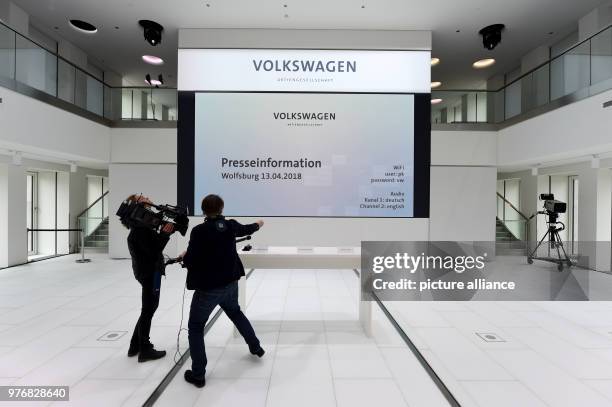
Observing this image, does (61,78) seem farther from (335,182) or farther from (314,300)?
(314,300)

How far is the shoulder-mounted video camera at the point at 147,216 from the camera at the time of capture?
2680 mm

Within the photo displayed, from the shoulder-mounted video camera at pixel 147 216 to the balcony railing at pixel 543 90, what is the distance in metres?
6.93

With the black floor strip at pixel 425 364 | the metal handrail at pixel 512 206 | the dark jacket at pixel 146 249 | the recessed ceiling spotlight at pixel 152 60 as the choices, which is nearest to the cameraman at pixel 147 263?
the dark jacket at pixel 146 249

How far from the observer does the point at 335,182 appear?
240 inches

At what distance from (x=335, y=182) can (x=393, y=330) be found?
3.04 metres

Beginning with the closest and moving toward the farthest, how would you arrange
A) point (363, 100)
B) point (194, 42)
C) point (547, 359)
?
point (547, 359) < point (363, 100) < point (194, 42)

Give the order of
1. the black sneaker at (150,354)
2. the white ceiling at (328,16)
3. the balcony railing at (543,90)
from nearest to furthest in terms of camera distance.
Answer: the black sneaker at (150,354) < the balcony railing at (543,90) < the white ceiling at (328,16)

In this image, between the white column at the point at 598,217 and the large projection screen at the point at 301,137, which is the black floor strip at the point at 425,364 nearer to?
the large projection screen at the point at 301,137

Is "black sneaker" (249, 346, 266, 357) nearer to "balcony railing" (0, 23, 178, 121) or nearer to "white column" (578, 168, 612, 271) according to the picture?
"balcony railing" (0, 23, 178, 121)

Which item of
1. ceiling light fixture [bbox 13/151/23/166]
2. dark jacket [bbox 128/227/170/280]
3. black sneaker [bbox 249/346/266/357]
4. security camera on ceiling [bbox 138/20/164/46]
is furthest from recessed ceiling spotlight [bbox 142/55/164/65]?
black sneaker [bbox 249/346/266/357]

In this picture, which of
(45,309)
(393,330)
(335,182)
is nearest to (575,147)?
(335,182)

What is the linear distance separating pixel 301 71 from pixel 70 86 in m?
5.60

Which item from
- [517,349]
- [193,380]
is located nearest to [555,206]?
[517,349]

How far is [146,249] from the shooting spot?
2.79 m
